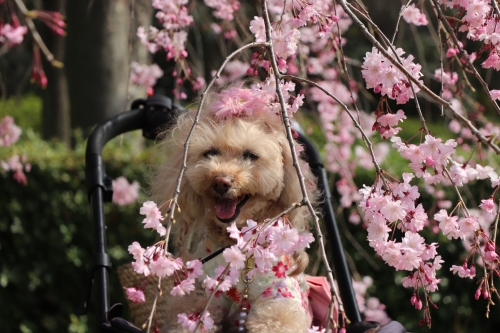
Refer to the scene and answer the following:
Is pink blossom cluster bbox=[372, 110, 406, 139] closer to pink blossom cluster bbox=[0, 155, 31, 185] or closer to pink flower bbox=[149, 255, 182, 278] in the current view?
pink flower bbox=[149, 255, 182, 278]

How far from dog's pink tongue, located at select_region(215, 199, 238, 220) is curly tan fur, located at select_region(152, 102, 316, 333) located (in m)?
0.03

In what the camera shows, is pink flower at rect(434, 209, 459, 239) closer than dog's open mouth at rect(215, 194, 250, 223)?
Yes

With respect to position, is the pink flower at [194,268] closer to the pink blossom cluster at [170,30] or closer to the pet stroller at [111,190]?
the pet stroller at [111,190]

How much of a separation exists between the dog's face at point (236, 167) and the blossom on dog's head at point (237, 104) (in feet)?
0.10

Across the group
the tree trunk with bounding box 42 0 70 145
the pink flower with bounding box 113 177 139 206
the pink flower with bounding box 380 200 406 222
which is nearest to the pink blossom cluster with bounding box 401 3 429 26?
the pink flower with bounding box 380 200 406 222

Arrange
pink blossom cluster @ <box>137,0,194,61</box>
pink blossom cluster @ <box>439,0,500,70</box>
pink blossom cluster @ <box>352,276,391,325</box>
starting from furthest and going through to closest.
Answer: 1. pink blossom cluster @ <box>352,276,391,325</box>
2. pink blossom cluster @ <box>137,0,194,61</box>
3. pink blossom cluster @ <box>439,0,500,70</box>

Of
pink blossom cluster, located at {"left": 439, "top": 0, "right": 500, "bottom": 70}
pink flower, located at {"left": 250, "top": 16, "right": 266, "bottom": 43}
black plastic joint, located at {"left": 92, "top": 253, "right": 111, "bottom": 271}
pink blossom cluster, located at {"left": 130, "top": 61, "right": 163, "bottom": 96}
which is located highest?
pink blossom cluster, located at {"left": 439, "top": 0, "right": 500, "bottom": 70}

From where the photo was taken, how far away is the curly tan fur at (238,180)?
85.4 inches

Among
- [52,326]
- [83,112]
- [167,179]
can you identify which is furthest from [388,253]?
A: [83,112]

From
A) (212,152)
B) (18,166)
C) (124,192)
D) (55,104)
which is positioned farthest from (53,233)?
(55,104)

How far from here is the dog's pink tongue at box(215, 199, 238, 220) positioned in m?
2.17

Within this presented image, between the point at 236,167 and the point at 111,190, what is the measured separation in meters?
0.61

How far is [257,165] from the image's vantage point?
2229mm

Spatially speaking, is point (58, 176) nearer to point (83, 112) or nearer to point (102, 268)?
point (83, 112)
